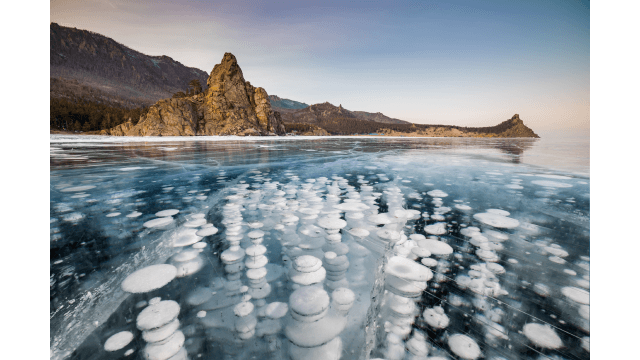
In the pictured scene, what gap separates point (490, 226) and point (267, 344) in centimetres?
279

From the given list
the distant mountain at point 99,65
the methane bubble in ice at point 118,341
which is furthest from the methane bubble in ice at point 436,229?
the distant mountain at point 99,65

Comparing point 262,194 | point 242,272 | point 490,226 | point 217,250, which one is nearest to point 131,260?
point 217,250

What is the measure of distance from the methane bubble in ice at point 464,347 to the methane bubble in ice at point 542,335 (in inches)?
13.2

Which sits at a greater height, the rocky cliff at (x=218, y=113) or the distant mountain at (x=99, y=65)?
the distant mountain at (x=99, y=65)

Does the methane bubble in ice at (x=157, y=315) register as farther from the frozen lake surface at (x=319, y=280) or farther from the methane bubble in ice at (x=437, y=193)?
the methane bubble in ice at (x=437, y=193)

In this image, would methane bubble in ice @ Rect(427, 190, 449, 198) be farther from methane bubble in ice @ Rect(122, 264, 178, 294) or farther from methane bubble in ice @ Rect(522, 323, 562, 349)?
methane bubble in ice @ Rect(122, 264, 178, 294)

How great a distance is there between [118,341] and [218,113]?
61236mm

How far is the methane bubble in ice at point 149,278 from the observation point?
1.75 m

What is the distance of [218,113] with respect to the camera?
5606 centimetres

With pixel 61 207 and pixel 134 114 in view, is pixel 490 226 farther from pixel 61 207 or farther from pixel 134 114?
pixel 134 114

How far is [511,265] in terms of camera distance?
203cm

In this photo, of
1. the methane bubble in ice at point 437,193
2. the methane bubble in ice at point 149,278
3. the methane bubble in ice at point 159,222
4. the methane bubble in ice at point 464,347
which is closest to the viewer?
the methane bubble in ice at point 464,347

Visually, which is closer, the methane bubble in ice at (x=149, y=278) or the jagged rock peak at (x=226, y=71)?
the methane bubble in ice at (x=149, y=278)

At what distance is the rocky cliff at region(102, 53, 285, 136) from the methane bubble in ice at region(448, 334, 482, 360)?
5776cm
